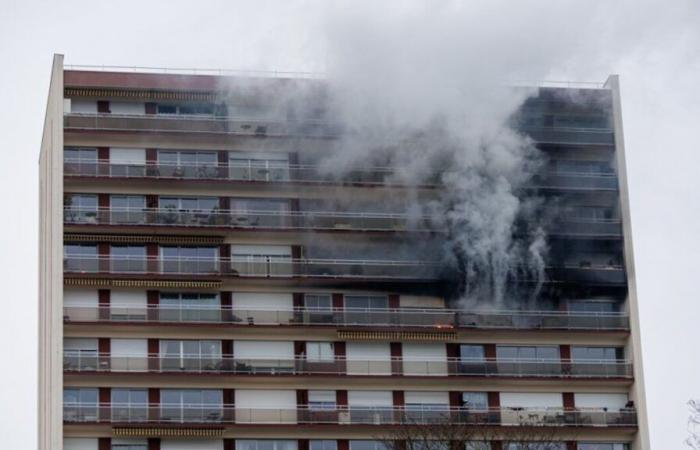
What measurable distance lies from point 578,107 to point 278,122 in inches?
669

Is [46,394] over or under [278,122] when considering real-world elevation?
under

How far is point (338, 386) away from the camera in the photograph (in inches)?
4542

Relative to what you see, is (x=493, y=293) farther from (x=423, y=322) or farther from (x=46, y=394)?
(x=46, y=394)

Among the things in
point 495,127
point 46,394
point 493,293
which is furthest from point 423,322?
point 46,394

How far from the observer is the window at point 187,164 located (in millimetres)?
117000

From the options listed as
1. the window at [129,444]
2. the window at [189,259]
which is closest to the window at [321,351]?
the window at [189,259]

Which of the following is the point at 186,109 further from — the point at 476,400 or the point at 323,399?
the point at 476,400

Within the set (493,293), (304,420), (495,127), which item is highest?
(495,127)

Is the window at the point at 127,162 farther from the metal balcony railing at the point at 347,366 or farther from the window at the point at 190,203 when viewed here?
the metal balcony railing at the point at 347,366

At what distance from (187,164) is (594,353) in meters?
→ 24.5

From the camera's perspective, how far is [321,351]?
116 meters

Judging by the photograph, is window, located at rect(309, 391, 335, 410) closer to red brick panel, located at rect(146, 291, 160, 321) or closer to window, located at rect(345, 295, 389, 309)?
window, located at rect(345, 295, 389, 309)

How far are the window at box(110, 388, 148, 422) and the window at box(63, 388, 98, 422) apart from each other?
39.6 inches

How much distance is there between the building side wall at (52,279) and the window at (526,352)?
78.2ft
